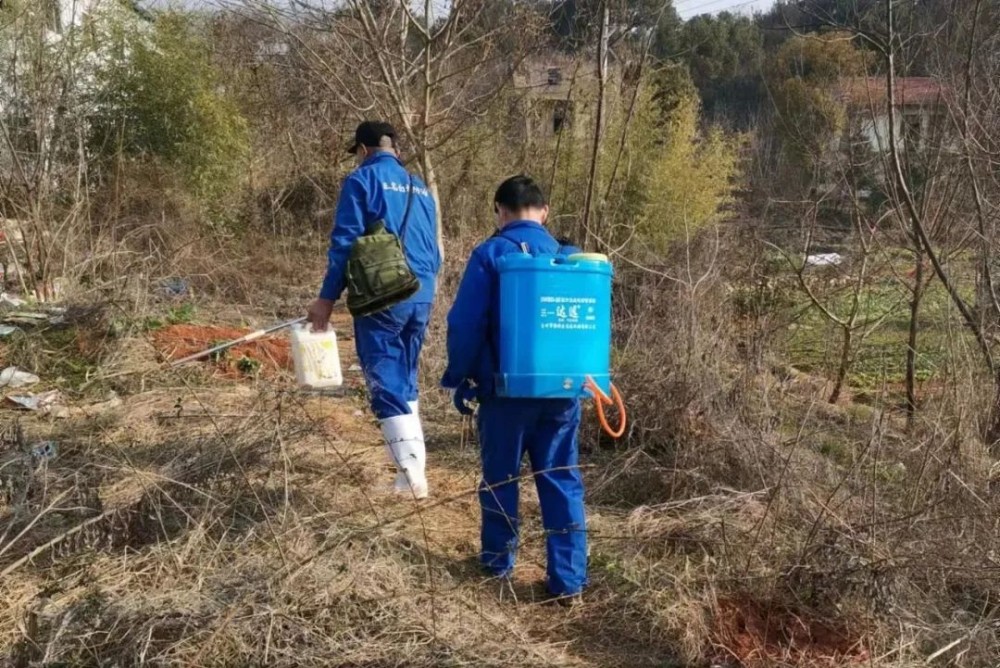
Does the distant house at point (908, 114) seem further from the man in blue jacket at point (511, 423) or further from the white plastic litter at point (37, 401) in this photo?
the white plastic litter at point (37, 401)

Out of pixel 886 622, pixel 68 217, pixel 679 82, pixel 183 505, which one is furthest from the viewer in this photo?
pixel 679 82

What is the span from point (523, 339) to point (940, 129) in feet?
12.9

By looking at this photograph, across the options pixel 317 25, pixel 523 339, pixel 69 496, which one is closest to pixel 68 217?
pixel 317 25

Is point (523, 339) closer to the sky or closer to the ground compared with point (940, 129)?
closer to the ground

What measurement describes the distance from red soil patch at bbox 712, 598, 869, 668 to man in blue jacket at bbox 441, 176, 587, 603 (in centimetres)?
54

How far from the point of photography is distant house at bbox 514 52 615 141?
409 inches

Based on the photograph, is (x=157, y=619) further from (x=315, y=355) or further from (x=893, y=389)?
(x=893, y=389)

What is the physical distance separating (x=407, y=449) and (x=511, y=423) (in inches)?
35.6

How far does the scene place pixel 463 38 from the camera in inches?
315

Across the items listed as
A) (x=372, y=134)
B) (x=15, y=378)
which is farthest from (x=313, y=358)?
(x=15, y=378)

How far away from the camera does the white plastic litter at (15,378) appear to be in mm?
5637

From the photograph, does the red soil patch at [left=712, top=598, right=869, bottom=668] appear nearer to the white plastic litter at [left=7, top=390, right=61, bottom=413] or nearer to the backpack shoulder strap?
the backpack shoulder strap

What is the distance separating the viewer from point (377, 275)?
3.60 meters

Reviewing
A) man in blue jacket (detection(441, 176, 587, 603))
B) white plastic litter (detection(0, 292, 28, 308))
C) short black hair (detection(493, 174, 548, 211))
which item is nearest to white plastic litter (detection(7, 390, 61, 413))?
white plastic litter (detection(0, 292, 28, 308))
